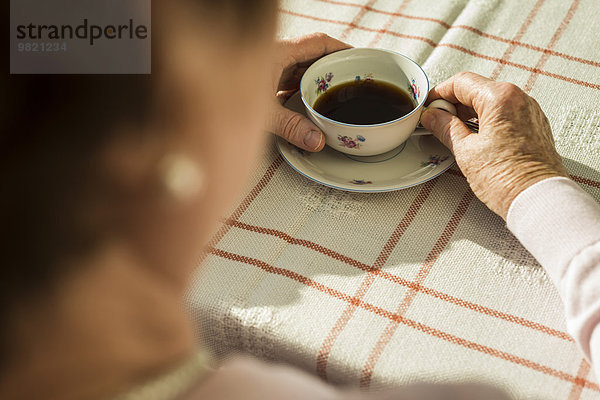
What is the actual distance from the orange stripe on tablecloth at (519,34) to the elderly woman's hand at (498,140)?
0.17m

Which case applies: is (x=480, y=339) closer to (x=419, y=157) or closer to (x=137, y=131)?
(x=419, y=157)

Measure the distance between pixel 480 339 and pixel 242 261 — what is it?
1.08 ft

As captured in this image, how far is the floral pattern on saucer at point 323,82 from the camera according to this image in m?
1.02

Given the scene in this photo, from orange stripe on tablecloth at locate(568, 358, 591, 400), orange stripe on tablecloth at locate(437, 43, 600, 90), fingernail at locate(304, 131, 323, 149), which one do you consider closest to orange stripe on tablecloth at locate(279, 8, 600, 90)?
orange stripe on tablecloth at locate(437, 43, 600, 90)

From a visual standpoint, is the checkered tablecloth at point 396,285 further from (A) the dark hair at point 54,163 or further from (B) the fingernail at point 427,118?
(A) the dark hair at point 54,163

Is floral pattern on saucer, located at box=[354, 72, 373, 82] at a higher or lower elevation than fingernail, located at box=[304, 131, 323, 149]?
higher

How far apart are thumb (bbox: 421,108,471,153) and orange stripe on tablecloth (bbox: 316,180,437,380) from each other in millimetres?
70

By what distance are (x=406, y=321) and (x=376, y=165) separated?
30 centimetres

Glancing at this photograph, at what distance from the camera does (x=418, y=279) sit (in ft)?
2.57

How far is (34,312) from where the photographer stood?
0.40 meters

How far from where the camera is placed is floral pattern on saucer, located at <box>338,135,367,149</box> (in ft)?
2.98

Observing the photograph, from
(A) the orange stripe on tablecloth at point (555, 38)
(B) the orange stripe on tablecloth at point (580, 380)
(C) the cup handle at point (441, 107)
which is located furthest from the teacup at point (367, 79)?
(B) the orange stripe on tablecloth at point (580, 380)

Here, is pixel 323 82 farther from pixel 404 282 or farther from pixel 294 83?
pixel 404 282

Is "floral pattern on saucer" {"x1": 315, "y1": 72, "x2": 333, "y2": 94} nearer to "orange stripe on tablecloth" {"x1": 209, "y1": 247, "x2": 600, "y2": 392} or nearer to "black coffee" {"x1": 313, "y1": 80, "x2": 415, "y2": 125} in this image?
"black coffee" {"x1": 313, "y1": 80, "x2": 415, "y2": 125}
